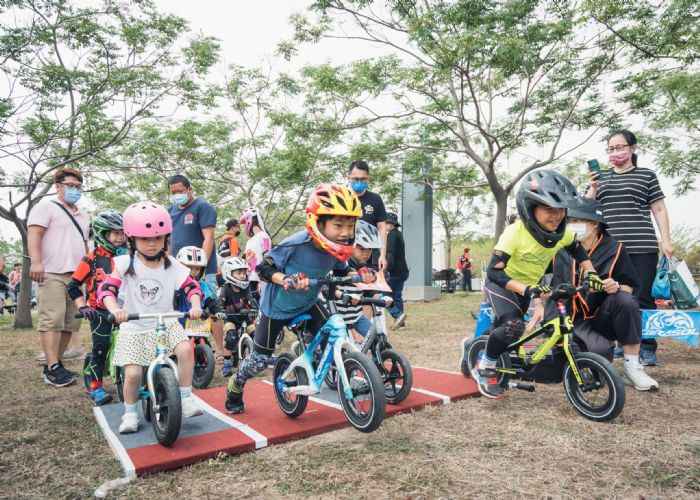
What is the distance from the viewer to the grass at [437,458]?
2764 millimetres

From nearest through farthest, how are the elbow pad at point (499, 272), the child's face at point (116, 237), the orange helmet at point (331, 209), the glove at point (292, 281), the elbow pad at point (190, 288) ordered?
1. the glove at point (292, 281)
2. the orange helmet at point (331, 209)
3. the elbow pad at point (190, 288)
4. the elbow pad at point (499, 272)
5. the child's face at point (116, 237)

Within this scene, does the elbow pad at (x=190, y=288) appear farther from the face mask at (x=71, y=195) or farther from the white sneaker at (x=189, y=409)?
the face mask at (x=71, y=195)

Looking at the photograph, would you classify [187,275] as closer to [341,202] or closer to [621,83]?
[341,202]

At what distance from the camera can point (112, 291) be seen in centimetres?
370

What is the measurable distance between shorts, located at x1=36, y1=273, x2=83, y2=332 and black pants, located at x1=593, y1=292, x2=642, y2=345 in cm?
571

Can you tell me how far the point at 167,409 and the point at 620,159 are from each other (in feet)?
17.4

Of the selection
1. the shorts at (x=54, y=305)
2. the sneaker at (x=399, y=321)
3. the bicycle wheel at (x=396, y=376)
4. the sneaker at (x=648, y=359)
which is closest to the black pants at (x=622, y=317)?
the sneaker at (x=648, y=359)

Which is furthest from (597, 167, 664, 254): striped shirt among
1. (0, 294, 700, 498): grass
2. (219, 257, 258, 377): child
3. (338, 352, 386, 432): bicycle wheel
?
(219, 257, 258, 377): child

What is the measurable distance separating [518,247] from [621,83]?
37.3ft

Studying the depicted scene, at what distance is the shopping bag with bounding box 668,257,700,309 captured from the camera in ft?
18.7

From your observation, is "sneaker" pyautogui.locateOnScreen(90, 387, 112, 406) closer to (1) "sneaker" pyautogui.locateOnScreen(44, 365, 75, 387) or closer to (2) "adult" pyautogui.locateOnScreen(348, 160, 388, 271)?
(1) "sneaker" pyautogui.locateOnScreen(44, 365, 75, 387)

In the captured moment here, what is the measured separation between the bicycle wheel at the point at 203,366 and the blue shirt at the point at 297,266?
1904 mm

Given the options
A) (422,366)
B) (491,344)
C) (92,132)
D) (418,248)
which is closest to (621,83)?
(418,248)

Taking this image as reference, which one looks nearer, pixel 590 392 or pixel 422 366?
pixel 590 392
